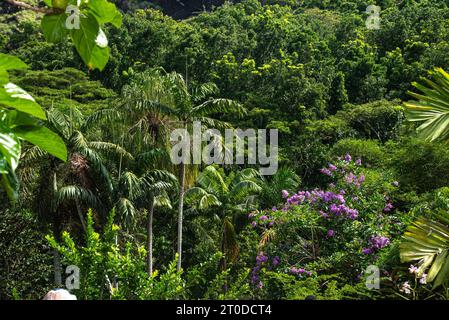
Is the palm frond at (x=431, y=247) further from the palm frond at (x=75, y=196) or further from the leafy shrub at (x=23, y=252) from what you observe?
the leafy shrub at (x=23, y=252)

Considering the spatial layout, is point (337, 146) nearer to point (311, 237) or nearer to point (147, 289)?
point (311, 237)

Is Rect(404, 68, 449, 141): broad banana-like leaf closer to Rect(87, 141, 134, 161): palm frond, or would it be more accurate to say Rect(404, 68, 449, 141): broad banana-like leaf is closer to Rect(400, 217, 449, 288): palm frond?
Rect(400, 217, 449, 288): palm frond

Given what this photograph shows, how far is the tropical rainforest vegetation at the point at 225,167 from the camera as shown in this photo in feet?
10.4

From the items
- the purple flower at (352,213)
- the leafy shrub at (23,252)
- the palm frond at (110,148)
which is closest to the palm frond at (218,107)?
the palm frond at (110,148)

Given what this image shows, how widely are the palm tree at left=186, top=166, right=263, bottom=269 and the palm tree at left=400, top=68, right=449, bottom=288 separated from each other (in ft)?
38.0

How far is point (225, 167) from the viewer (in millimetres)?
20703

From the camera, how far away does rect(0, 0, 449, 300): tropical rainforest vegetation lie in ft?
10.4

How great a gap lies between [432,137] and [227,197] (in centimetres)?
1321

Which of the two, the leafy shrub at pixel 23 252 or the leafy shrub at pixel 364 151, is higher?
the leafy shrub at pixel 364 151

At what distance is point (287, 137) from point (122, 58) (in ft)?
34.0

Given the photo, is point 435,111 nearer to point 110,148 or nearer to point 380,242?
point 380,242

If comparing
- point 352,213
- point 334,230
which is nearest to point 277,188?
point 334,230

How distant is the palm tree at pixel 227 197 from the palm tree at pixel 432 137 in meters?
11.6

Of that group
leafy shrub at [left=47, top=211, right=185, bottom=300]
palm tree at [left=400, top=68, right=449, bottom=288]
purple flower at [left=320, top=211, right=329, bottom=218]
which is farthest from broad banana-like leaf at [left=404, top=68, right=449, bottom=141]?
purple flower at [left=320, top=211, right=329, bottom=218]
